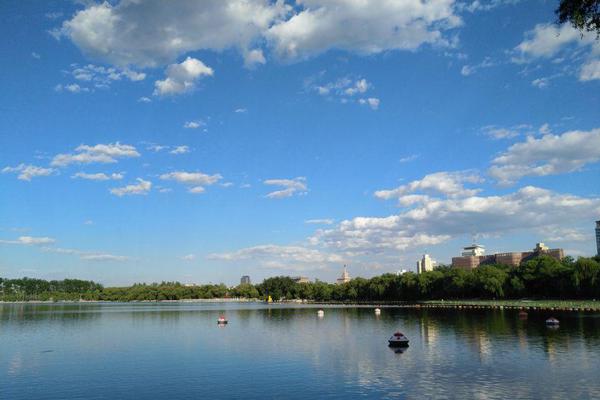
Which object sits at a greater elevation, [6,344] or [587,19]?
[587,19]

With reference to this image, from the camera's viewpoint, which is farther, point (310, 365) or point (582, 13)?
point (310, 365)

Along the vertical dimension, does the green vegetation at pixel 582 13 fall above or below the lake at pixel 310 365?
above

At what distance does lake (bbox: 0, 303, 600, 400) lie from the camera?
119 feet

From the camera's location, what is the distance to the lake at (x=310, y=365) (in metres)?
36.2

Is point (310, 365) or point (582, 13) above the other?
point (582, 13)

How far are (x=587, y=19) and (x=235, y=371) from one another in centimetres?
3717

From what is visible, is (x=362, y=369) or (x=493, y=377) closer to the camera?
(x=493, y=377)

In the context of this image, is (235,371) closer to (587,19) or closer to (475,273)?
(587,19)

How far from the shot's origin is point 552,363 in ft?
149

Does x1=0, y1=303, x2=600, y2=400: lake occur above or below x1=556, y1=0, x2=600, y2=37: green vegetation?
below

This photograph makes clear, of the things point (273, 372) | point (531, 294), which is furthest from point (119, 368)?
point (531, 294)

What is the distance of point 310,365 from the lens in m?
47.1

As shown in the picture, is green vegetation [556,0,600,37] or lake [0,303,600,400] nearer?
green vegetation [556,0,600,37]

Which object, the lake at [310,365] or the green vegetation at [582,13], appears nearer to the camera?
the green vegetation at [582,13]
